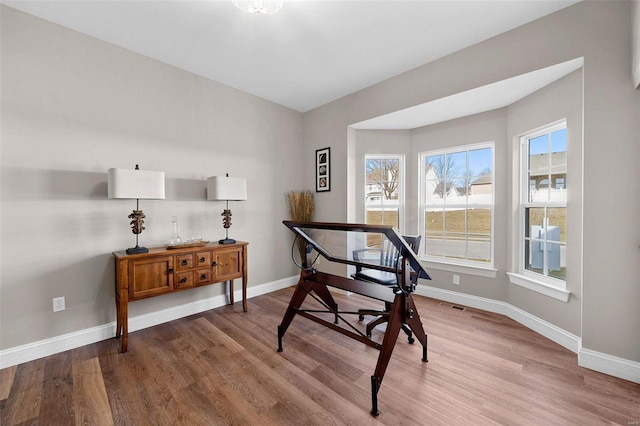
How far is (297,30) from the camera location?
240 centimetres

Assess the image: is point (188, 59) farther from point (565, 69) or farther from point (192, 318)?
point (565, 69)

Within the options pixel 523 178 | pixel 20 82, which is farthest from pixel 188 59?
pixel 523 178

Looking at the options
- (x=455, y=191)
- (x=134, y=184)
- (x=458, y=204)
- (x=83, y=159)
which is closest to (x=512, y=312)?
(x=458, y=204)

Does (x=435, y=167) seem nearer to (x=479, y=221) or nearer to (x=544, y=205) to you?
(x=479, y=221)

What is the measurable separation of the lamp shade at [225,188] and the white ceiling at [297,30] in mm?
1292

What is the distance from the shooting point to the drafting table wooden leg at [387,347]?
1.61 m

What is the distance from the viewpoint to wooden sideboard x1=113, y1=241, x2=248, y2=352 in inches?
92.4

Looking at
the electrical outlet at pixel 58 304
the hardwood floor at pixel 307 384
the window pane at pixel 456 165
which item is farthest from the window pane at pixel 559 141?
the electrical outlet at pixel 58 304

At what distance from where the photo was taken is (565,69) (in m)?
2.26

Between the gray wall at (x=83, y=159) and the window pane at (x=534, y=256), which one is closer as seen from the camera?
the gray wall at (x=83, y=159)

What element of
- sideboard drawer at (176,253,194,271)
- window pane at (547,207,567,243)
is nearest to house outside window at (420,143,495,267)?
window pane at (547,207,567,243)

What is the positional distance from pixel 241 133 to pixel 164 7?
1616 mm

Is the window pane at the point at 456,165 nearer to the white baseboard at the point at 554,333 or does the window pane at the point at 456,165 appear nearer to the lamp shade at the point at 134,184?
the white baseboard at the point at 554,333

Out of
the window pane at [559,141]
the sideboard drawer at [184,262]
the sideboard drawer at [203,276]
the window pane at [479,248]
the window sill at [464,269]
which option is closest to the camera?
the window pane at [559,141]
